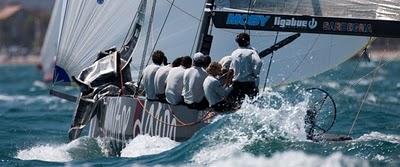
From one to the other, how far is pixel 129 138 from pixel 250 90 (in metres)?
1.49

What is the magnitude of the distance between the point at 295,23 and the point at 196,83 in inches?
44.3

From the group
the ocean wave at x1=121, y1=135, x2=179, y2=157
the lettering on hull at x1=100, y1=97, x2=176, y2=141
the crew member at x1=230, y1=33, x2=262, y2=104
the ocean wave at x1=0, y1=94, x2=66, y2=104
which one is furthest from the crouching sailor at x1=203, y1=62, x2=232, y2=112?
the ocean wave at x1=0, y1=94, x2=66, y2=104

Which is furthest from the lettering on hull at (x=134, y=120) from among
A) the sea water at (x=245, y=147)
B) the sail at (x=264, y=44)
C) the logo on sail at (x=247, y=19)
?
the sail at (x=264, y=44)

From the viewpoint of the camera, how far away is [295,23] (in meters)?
12.4

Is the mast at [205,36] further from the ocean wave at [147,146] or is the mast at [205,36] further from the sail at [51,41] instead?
the sail at [51,41]

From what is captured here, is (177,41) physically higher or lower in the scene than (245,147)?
higher

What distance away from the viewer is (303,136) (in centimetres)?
1172

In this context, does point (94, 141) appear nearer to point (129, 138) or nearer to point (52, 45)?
point (129, 138)

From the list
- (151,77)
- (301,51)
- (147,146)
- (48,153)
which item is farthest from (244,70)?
(48,153)

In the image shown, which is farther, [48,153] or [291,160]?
[48,153]

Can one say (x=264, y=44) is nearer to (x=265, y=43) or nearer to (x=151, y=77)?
(x=265, y=43)

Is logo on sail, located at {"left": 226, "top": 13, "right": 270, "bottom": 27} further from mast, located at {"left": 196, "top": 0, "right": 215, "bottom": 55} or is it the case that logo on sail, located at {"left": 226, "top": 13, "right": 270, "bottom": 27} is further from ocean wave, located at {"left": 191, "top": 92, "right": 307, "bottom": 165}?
ocean wave, located at {"left": 191, "top": 92, "right": 307, "bottom": 165}

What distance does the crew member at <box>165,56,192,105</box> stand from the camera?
42.5ft

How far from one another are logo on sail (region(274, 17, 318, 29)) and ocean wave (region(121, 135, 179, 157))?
1.51m
